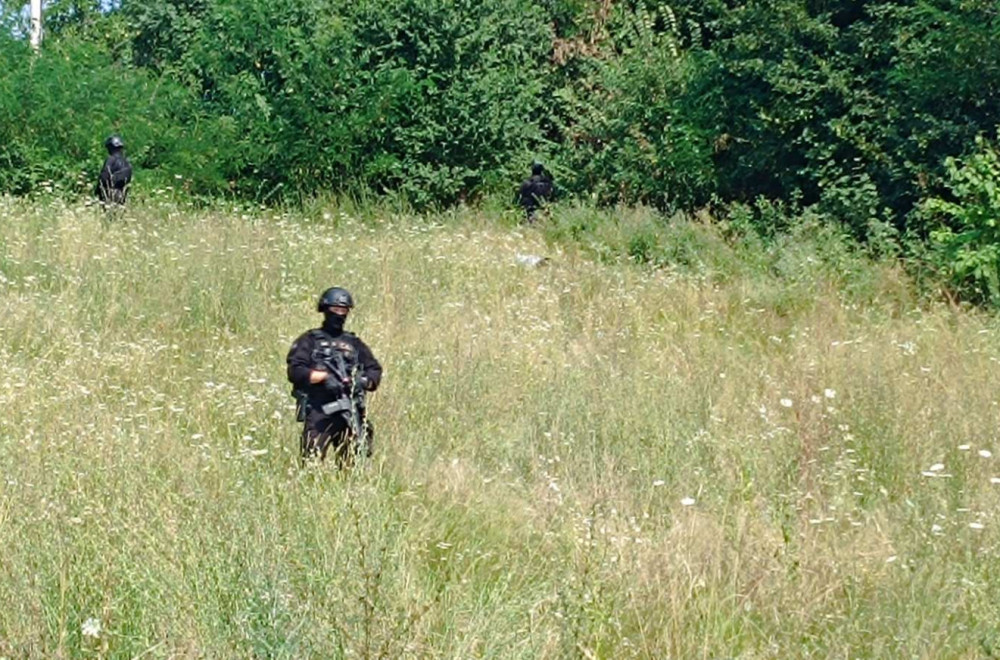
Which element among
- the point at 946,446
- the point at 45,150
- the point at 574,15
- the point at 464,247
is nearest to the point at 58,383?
the point at 946,446

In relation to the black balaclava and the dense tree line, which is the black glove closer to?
the black balaclava

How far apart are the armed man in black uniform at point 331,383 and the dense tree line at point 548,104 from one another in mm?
10628

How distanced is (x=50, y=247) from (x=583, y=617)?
31.9 ft

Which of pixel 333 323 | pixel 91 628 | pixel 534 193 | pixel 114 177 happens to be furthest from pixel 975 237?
pixel 91 628

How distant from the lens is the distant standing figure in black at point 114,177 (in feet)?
52.9

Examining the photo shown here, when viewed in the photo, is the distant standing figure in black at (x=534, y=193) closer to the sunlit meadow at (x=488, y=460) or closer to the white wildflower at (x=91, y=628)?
the sunlit meadow at (x=488, y=460)

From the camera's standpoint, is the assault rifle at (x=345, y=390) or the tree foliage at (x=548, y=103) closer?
the assault rifle at (x=345, y=390)

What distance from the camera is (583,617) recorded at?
5.00 m

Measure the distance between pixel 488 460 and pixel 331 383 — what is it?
1.41m

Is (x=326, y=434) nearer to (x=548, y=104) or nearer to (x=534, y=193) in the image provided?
(x=534, y=193)

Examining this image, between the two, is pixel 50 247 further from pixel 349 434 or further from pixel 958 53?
pixel 958 53

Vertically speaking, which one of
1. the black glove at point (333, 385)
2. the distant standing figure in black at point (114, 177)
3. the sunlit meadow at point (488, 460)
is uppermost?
the distant standing figure in black at point (114, 177)

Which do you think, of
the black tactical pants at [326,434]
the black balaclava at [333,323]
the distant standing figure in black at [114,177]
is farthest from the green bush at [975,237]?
the distant standing figure in black at [114,177]

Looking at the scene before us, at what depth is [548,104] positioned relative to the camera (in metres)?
23.9
